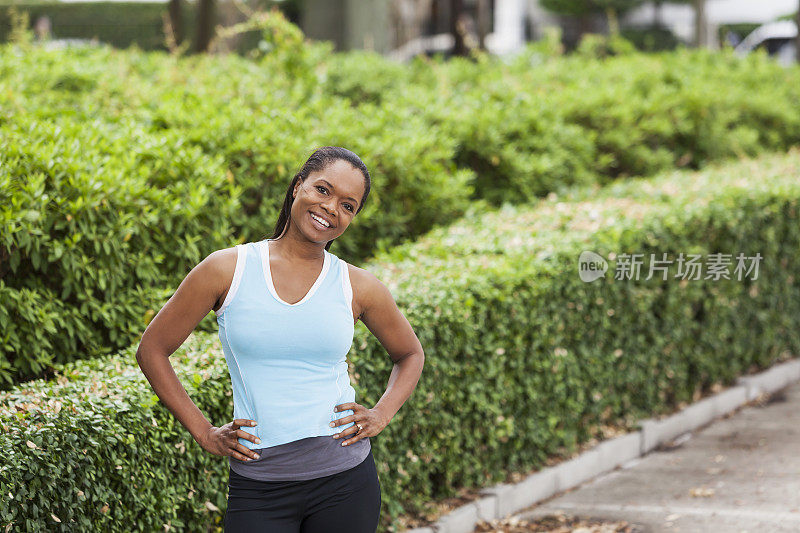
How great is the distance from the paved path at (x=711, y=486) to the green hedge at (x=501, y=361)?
33 centimetres

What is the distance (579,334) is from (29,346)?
3186 mm

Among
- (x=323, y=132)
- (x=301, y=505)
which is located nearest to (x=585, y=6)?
(x=323, y=132)

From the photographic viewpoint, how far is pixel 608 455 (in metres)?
6.40

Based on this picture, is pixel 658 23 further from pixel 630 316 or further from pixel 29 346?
pixel 29 346

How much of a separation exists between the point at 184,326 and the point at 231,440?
34cm

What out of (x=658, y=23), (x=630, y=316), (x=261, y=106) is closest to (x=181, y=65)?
(x=261, y=106)

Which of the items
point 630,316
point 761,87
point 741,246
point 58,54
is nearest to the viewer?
point 630,316

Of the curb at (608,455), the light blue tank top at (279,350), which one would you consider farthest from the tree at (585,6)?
the light blue tank top at (279,350)

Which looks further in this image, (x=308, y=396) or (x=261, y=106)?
(x=261, y=106)

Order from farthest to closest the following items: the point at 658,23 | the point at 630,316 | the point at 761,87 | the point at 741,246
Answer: the point at 658,23 → the point at 761,87 → the point at 741,246 → the point at 630,316

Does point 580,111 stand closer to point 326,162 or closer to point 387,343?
point 387,343

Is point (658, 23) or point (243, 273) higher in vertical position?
point (658, 23)

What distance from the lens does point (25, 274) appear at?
4.70 metres

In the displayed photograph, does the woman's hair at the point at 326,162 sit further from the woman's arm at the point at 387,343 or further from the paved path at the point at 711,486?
the paved path at the point at 711,486
